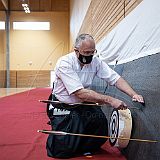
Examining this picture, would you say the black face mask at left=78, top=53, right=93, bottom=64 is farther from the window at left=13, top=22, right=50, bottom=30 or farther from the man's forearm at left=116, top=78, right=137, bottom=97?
the window at left=13, top=22, right=50, bottom=30

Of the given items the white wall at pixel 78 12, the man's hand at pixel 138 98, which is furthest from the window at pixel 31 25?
the man's hand at pixel 138 98

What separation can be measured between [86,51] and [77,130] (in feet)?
2.12

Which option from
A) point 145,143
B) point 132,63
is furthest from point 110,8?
point 145,143

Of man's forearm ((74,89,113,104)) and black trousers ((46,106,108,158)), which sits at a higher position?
man's forearm ((74,89,113,104))

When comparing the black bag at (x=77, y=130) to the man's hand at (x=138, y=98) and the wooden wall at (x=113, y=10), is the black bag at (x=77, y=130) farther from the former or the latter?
the wooden wall at (x=113, y=10)

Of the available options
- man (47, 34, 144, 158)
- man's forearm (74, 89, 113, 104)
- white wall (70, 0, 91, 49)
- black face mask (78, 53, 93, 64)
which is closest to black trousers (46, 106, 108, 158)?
man (47, 34, 144, 158)

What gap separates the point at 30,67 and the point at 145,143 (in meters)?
15.1

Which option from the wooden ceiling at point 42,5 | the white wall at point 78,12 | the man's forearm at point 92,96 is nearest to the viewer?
the man's forearm at point 92,96

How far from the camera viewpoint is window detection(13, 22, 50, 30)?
1670 centimetres

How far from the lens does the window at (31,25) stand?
16.7 meters

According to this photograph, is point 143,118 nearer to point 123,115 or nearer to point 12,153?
point 123,115

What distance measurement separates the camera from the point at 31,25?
16.8 metres

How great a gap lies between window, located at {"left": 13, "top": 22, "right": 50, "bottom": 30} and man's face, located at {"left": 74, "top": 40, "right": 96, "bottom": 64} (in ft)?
48.7

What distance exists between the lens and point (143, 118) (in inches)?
78.1
